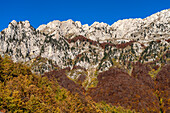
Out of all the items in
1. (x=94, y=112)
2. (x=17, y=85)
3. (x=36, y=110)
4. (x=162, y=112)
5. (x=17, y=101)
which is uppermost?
(x=17, y=85)

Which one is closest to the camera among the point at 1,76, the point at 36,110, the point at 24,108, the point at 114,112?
the point at 24,108

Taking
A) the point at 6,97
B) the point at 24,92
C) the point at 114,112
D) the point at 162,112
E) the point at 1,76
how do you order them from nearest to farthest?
the point at 6,97 < the point at 24,92 < the point at 1,76 < the point at 114,112 < the point at 162,112

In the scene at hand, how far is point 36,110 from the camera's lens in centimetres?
4119

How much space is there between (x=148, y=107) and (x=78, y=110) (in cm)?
14295

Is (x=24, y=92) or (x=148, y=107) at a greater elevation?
(x=24, y=92)

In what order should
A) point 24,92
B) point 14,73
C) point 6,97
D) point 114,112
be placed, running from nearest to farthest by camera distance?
point 6,97 → point 24,92 → point 14,73 → point 114,112

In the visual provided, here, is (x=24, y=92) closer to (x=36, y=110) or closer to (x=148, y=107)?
(x=36, y=110)

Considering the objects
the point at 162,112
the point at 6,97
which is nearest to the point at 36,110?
the point at 6,97

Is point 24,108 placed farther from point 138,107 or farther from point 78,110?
point 138,107

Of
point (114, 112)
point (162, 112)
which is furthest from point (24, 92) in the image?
point (162, 112)

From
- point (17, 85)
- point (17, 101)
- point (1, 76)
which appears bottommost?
point (17, 101)

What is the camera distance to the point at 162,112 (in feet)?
633

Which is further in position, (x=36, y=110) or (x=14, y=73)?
(x=14, y=73)

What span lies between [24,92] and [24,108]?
35.3 ft
